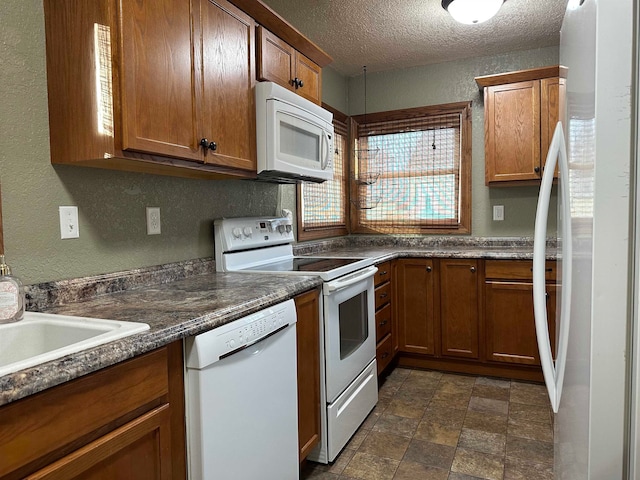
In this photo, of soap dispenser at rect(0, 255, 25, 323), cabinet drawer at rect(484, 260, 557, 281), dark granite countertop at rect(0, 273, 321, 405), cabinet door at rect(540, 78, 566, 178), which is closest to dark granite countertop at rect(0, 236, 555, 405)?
dark granite countertop at rect(0, 273, 321, 405)

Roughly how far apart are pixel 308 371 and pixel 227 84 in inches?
49.9

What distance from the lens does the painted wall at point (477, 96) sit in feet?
11.3

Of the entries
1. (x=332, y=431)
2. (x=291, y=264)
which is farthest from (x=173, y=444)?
(x=291, y=264)

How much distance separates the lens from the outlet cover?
353 centimetres

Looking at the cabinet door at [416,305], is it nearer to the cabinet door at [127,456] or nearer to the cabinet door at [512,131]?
the cabinet door at [512,131]

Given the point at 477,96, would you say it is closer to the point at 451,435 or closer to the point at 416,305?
the point at 416,305

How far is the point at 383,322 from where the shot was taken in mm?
3062

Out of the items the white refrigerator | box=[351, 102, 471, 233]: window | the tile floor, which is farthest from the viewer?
box=[351, 102, 471, 233]: window

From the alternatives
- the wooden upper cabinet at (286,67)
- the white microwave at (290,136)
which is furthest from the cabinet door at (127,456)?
the wooden upper cabinet at (286,67)

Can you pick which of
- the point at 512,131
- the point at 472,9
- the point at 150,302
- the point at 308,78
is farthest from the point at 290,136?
the point at 512,131

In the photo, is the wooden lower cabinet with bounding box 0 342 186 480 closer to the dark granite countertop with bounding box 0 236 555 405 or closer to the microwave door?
the dark granite countertop with bounding box 0 236 555 405

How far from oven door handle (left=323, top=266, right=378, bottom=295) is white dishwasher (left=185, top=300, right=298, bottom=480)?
359mm

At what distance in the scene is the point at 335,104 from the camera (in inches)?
151

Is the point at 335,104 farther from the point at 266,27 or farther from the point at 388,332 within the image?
the point at 388,332
